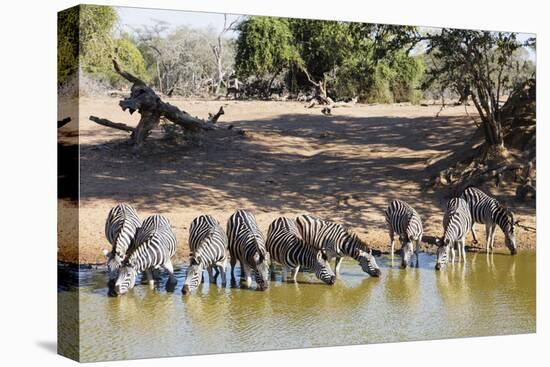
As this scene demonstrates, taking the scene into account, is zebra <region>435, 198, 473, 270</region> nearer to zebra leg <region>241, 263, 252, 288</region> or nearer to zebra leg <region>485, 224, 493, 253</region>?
zebra leg <region>485, 224, 493, 253</region>

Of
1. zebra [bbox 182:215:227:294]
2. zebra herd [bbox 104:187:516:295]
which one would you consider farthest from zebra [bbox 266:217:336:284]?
zebra [bbox 182:215:227:294]

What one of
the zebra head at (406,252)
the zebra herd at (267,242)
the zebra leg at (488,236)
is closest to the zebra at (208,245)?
the zebra herd at (267,242)

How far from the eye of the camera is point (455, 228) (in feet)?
46.5

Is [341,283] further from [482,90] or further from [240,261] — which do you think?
[482,90]

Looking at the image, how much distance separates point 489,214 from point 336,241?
238 centimetres

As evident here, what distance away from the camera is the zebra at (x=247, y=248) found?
41.2 feet

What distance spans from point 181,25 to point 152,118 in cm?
106

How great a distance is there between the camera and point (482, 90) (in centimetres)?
1442

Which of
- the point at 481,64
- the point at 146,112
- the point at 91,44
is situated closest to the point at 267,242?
the point at 146,112

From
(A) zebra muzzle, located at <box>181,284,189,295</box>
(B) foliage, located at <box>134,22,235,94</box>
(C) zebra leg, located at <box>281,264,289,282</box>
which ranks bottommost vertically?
(A) zebra muzzle, located at <box>181,284,189,295</box>

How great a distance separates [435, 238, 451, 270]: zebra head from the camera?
45.5 ft

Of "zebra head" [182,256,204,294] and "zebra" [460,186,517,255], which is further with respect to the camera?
"zebra" [460,186,517,255]

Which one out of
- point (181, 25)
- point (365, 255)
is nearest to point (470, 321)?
point (365, 255)

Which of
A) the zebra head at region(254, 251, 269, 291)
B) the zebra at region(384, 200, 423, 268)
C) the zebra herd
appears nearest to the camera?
the zebra herd
